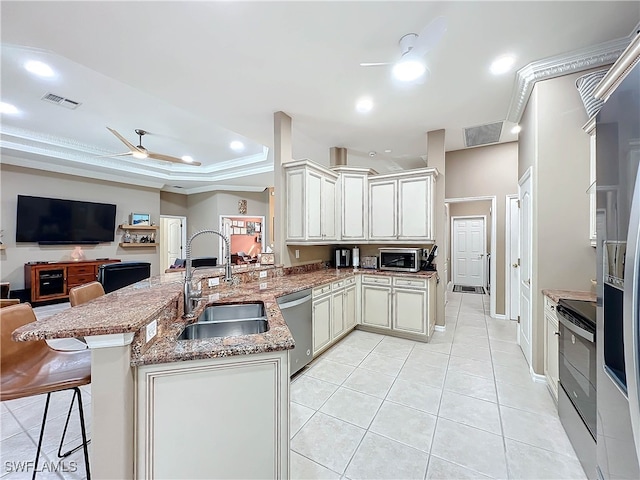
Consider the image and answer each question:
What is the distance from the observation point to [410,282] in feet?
A: 11.5

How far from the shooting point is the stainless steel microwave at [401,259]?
3674 mm

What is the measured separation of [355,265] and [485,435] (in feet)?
9.04

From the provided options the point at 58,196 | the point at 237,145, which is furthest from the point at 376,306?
the point at 58,196

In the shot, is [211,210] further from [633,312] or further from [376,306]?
[633,312]

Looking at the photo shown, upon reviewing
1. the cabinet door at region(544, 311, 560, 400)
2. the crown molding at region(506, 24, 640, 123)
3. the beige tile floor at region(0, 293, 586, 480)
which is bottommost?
the beige tile floor at region(0, 293, 586, 480)

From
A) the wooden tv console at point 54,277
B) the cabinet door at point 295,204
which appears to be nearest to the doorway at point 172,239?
the wooden tv console at point 54,277

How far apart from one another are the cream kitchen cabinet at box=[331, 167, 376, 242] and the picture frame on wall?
583cm

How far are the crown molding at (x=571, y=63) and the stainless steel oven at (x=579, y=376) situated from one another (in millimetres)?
2020

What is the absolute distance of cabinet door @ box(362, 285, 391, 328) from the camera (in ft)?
12.0

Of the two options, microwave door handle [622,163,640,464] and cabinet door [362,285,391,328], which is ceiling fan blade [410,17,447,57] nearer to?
microwave door handle [622,163,640,464]

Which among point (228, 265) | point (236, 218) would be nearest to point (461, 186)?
point (228, 265)

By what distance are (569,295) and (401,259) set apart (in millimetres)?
1879

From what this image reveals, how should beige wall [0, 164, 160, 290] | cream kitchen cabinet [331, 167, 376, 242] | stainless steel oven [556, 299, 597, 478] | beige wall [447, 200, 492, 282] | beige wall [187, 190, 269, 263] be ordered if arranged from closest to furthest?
stainless steel oven [556, 299, 597, 478], cream kitchen cabinet [331, 167, 376, 242], beige wall [0, 164, 160, 290], beige wall [447, 200, 492, 282], beige wall [187, 190, 269, 263]

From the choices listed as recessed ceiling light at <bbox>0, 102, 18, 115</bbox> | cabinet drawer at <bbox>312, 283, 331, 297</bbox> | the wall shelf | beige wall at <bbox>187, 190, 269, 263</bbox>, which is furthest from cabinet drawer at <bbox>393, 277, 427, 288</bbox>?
the wall shelf
